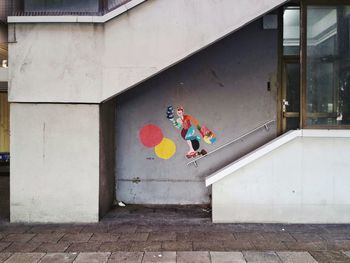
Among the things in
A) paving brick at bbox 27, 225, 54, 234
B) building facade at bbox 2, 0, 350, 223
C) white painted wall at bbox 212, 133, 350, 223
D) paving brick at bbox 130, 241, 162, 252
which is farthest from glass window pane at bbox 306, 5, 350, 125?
paving brick at bbox 27, 225, 54, 234

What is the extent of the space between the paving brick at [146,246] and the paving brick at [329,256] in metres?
2.25

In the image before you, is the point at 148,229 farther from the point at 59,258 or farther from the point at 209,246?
the point at 59,258

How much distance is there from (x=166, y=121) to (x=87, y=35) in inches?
106

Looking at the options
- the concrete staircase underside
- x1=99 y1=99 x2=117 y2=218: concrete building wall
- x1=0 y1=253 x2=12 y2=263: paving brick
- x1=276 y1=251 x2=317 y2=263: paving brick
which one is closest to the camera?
x1=276 y1=251 x2=317 y2=263: paving brick

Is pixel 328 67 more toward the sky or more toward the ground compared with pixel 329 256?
more toward the sky

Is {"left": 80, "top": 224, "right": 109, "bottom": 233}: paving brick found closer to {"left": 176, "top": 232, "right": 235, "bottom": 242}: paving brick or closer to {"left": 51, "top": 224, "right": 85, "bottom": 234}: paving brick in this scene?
{"left": 51, "top": 224, "right": 85, "bottom": 234}: paving brick

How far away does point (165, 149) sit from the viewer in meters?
9.02

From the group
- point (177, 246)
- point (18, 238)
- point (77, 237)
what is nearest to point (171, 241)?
point (177, 246)

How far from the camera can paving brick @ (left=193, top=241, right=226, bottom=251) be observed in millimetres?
5984

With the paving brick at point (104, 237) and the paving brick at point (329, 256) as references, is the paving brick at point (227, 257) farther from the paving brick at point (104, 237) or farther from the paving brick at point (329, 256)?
the paving brick at point (104, 237)

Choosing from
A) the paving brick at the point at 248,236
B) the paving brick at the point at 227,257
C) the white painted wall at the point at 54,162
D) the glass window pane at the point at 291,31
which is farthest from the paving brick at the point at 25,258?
the glass window pane at the point at 291,31

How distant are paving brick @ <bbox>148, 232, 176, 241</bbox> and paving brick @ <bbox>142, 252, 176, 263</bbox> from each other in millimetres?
653

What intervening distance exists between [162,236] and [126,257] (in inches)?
42.3

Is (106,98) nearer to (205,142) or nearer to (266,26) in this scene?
(205,142)
